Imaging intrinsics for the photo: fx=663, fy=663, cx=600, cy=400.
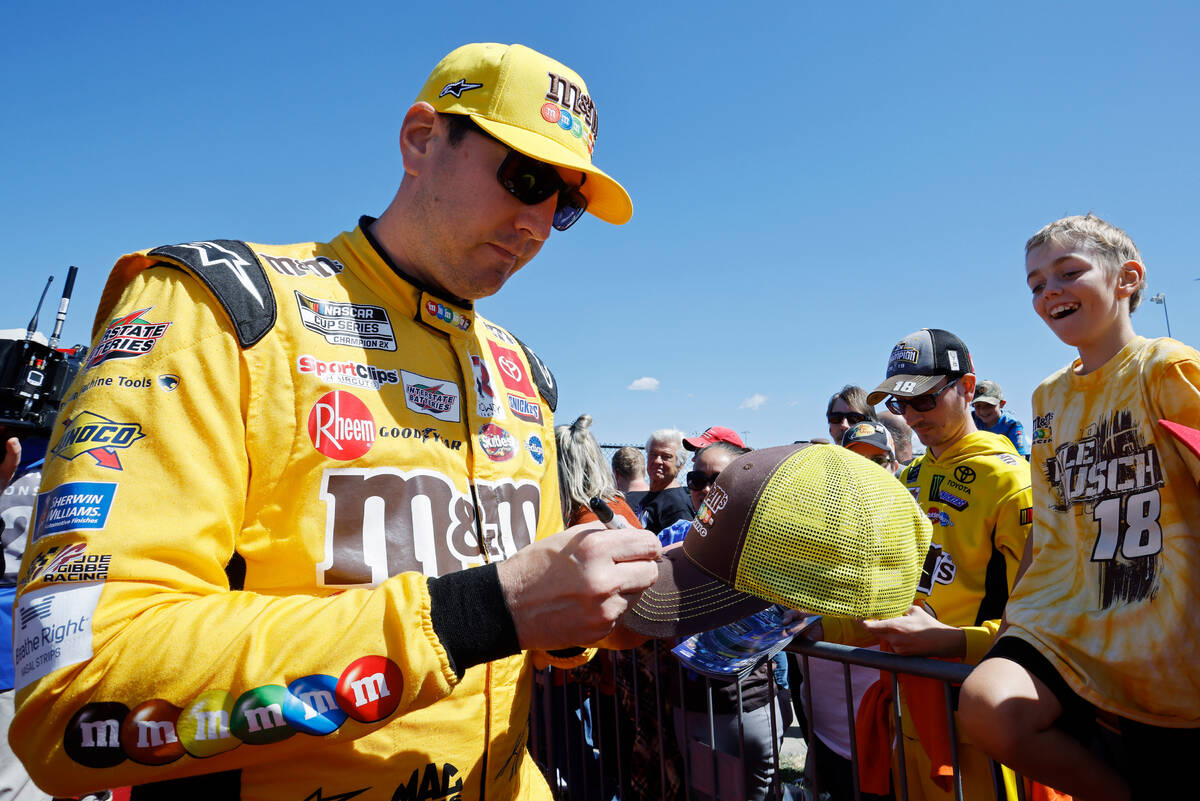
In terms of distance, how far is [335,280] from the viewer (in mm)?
1528

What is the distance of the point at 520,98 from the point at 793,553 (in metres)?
1.33

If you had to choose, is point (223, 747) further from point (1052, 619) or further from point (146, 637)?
point (1052, 619)

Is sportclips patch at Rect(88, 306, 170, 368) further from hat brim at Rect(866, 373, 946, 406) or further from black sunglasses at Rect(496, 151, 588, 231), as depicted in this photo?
hat brim at Rect(866, 373, 946, 406)

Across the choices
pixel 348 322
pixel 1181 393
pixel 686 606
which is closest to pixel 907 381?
pixel 1181 393

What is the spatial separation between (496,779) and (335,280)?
1.18m

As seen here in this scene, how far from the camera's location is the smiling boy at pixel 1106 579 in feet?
6.11

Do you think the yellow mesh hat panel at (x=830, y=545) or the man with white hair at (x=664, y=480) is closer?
the yellow mesh hat panel at (x=830, y=545)

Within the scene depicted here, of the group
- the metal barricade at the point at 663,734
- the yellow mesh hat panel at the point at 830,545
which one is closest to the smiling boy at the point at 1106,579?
the metal barricade at the point at 663,734

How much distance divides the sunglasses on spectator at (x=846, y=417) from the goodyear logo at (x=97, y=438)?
16.9 feet

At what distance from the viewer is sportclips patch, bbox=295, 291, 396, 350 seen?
4.61ft

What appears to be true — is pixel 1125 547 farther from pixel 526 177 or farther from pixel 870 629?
pixel 526 177

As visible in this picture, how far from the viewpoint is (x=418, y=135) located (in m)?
1.68

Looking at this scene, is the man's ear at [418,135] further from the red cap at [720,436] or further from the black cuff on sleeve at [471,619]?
the red cap at [720,436]

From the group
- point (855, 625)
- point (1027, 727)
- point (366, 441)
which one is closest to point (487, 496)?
point (366, 441)
